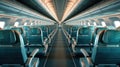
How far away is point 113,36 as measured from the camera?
14.4 feet

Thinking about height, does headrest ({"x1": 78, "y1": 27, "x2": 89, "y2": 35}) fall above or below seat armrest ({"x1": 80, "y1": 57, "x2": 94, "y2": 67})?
above

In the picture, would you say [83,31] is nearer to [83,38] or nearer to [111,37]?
[83,38]

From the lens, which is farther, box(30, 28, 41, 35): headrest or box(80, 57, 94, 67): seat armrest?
box(30, 28, 41, 35): headrest

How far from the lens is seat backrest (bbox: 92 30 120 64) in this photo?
4.38m

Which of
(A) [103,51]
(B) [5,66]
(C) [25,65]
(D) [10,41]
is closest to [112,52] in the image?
(A) [103,51]

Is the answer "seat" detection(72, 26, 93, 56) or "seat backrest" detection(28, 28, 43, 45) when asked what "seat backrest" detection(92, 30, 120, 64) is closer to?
"seat" detection(72, 26, 93, 56)

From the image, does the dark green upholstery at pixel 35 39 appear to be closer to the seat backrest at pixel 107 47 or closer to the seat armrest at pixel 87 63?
the seat armrest at pixel 87 63

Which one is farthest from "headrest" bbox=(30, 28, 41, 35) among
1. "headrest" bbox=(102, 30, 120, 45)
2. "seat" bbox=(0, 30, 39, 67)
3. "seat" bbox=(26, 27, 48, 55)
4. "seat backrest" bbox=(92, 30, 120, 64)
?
"headrest" bbox=(102, 30, 120, 45)

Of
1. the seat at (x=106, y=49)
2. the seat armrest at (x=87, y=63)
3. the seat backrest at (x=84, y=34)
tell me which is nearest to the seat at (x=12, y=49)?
the seat armrest at (x=87, y=63)

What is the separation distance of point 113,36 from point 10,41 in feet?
8.05

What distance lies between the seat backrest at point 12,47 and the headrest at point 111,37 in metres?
2.01

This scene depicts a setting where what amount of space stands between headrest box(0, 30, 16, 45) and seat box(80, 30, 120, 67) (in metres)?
2.01

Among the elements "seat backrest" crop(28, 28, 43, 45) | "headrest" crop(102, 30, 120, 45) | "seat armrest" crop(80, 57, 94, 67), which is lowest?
"seat armrest" crop(80, 57, 94, 67)

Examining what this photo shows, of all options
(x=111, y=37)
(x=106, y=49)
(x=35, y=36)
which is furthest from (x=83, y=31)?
(x=111, y=37)
